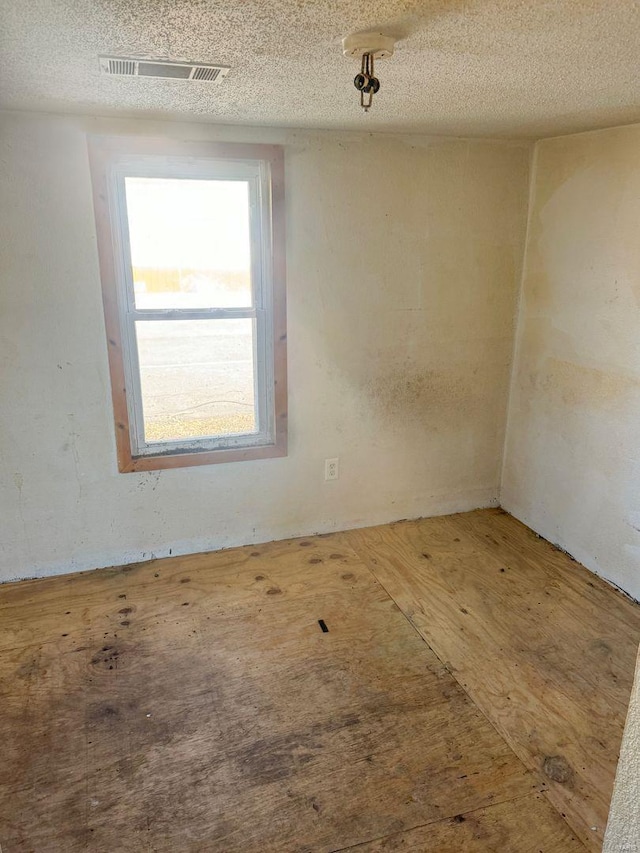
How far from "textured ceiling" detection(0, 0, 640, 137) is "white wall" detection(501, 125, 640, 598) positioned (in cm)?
38

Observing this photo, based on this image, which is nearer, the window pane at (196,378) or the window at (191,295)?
the window at (191,295)

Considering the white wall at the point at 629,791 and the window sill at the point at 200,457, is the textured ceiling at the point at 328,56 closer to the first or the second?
the white wall at the point at 629,791

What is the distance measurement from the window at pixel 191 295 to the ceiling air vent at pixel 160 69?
0.77m

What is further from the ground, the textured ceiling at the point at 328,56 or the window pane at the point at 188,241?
the textured ceiling at the point at 328,56

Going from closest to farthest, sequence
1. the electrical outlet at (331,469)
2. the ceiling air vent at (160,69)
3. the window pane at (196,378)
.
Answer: the ceiling air vent at (160,69), the window pane at (196,378), the electrical outlet at (331,469)

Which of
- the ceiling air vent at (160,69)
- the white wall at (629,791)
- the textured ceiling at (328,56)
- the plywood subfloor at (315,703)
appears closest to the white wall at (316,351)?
the plywood subfloor at (315,703)

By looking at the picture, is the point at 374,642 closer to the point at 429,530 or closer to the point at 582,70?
the point at 429,530

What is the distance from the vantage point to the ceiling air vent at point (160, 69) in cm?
156

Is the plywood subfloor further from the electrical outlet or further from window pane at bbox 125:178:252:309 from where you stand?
window pane at bbox 125:178:252:309

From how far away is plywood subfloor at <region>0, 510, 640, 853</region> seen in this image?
1.60 meters

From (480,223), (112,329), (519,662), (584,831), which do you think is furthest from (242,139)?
(584,831)

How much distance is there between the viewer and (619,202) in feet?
8.18

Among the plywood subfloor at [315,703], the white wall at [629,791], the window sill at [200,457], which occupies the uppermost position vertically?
the white wall at [629,791]

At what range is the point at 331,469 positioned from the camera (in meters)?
3.10
